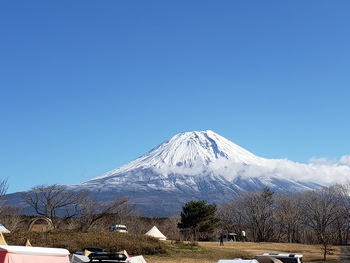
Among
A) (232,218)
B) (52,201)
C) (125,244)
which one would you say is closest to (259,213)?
(232,218)

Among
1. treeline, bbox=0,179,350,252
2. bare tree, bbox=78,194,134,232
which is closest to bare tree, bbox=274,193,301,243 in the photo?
treeline, bbox=0,179,350,252

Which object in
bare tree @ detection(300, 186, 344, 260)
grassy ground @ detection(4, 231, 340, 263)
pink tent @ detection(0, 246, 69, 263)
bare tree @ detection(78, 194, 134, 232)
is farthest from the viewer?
bare tree @ detection(300, 186, 344, 260)

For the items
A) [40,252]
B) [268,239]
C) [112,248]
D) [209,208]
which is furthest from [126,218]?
[40,252]

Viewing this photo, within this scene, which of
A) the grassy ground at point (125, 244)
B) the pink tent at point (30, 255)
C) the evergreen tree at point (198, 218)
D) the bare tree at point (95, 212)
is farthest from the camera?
the evergreen tree at point (198, 218)

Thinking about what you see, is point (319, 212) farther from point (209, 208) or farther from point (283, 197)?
point (209, 208)

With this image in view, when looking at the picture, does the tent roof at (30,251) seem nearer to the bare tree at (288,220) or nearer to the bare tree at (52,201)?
the bare tree at (52,201)

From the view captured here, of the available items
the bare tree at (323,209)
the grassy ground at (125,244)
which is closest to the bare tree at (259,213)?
the bare tree at (323,209)

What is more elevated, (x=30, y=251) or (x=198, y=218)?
(x=198, y=218)

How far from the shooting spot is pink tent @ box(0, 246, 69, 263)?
844cm

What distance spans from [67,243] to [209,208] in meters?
34.6

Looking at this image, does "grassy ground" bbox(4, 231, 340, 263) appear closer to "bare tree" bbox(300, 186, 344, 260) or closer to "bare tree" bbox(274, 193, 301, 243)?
"bare tree" bbox(300, 186, 344, 260)

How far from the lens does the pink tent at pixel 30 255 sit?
8.44 m

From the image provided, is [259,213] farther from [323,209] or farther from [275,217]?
[323,209]

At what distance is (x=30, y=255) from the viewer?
8.84 m
